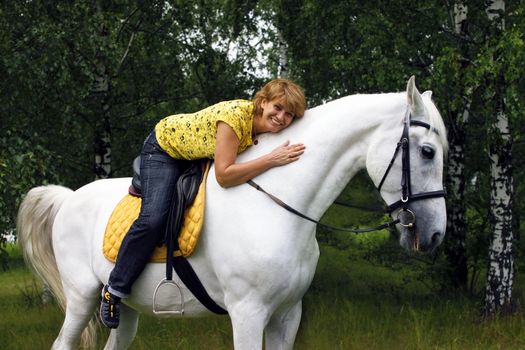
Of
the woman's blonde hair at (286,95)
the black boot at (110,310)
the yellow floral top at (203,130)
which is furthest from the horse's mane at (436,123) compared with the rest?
the black boot at (110,310)

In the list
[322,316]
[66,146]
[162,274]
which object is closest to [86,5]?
[66,146]

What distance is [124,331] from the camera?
503cm

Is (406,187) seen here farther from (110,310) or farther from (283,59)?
(283,59)

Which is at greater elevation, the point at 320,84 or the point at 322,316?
the point at 320,84

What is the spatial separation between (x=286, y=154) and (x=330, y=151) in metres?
0.26

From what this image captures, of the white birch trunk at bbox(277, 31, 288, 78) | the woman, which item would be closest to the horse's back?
the woman

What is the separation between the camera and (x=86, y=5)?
9.22 metres

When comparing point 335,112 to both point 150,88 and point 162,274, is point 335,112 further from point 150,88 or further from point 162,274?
point 150,88

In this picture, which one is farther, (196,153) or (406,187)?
(196,153)

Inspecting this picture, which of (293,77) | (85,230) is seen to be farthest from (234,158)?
(293,77)

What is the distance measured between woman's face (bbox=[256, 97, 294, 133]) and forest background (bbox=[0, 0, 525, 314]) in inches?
144

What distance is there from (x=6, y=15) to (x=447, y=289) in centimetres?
724

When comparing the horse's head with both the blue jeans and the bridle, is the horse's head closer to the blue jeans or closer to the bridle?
the bridle

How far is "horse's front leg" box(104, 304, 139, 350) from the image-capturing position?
5.02m
